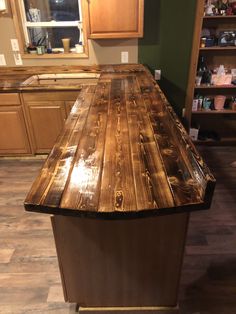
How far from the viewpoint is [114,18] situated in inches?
101

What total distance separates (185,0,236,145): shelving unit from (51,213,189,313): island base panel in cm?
227

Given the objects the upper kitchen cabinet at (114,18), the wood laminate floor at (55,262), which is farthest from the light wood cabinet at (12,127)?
the upper kitchen cabinet at (114,18)

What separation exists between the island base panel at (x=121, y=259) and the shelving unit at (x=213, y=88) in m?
2.27

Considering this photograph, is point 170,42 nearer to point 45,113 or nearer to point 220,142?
point 220,142

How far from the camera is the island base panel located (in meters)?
1.08

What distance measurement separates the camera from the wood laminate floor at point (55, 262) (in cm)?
149

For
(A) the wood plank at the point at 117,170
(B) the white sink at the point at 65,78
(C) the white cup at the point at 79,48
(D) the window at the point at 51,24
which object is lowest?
(B) the white sink at the point at 65,78

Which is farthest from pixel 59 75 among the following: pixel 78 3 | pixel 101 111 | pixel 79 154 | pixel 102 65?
pixel 79 154

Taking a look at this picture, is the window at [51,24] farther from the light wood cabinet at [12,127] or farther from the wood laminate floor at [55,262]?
the wood laminate floor at [55,262]

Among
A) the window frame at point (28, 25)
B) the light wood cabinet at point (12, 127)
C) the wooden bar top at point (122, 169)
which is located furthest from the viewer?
the window frame at point (28, 25)

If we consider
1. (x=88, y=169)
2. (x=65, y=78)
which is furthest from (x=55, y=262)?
(x=65, y=78)

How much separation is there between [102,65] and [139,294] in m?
2.65

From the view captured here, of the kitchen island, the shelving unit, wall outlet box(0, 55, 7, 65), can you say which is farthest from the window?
the kitchen island

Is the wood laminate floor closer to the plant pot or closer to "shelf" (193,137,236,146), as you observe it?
"shelf" (193,137,236,146)
